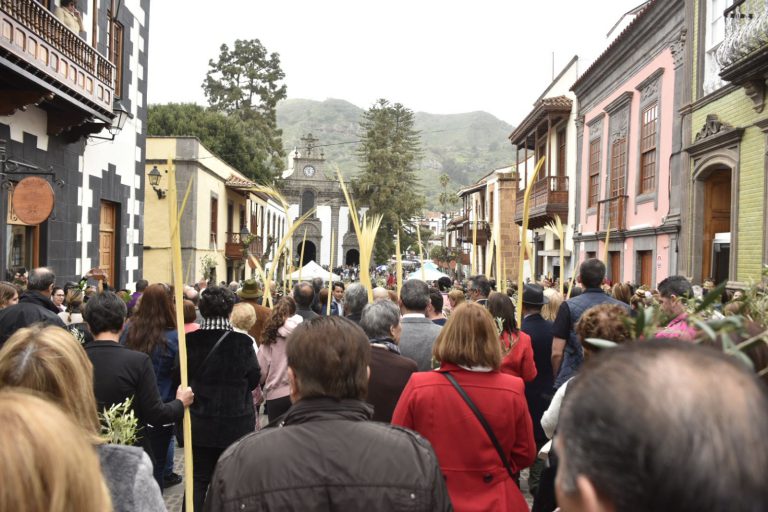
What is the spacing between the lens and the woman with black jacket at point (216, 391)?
14.3 ft

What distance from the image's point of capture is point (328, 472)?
206 centimetres

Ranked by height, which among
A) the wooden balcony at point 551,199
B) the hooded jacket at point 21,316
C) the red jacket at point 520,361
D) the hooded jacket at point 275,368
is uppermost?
the wooden balcony at point 551,199

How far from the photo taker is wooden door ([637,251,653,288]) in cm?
1534

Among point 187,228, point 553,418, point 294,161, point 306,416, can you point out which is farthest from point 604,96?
point 294,161

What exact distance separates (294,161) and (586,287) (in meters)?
63.9

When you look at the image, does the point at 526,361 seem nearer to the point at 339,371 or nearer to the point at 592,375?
the point at 339,371

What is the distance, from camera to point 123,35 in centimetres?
1424

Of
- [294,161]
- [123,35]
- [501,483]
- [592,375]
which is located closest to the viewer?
[592,375]

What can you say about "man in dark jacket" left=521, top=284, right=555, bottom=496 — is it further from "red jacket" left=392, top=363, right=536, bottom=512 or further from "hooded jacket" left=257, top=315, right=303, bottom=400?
"red jacket" left=392, top=363, right=536, bottom=512

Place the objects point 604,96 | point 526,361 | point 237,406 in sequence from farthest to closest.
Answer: point 604,96
point 526,361
point 237,406

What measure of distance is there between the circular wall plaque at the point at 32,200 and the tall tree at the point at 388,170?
47186 millimetres

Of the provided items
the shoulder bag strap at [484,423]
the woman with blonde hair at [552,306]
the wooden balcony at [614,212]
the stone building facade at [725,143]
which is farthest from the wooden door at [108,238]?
the shoulder bag strap at [484,423]

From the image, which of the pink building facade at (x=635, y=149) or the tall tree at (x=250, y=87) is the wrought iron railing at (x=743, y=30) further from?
the tall tree at (x=250, y=87)

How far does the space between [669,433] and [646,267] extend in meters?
15.7
